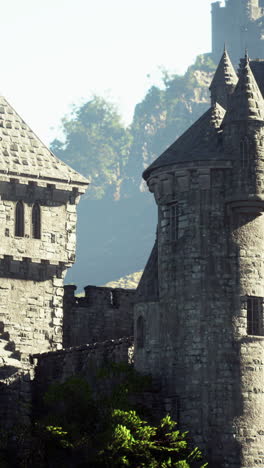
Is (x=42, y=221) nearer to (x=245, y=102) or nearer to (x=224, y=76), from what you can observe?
(x=224, y=76)

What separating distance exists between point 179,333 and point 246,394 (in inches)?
135

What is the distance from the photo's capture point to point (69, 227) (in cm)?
7269

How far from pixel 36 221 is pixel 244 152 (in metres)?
13.2

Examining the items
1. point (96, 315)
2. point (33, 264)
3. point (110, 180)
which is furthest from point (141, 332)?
point (110, 180)

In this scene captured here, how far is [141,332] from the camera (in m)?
62.8

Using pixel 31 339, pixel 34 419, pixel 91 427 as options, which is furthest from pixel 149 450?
pixel 31 339

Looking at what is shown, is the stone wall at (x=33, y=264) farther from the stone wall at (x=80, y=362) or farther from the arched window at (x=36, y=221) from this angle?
the stone wall at (x=80, y=362)

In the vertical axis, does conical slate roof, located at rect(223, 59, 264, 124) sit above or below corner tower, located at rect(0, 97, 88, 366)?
above

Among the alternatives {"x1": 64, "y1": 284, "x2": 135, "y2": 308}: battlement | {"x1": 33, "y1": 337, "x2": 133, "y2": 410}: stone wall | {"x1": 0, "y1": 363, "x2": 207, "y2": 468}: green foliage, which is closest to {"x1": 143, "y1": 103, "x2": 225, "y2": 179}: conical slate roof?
{"x1": 33, "y1": 337, "x2": 133, "y2": 410}: stone wall

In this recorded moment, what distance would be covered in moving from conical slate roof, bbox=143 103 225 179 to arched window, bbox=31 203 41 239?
8.49 meters

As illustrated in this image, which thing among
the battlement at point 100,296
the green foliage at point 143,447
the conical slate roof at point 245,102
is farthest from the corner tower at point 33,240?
the conical slate roof at point 245,102

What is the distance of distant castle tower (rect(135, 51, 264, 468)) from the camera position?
5997 centimetres

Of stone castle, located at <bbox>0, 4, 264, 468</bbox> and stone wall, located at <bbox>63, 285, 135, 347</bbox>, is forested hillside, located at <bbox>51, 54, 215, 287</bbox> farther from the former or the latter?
stone castle, located at <bbox>0, 4, 264, 468</bbox>

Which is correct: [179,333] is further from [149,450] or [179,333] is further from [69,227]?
[69,227]
